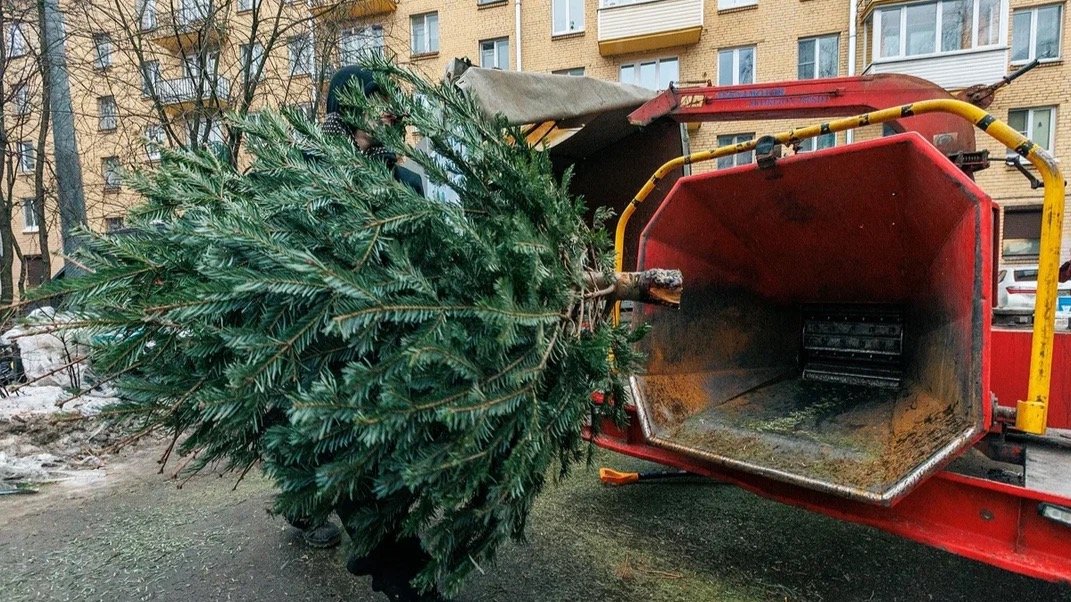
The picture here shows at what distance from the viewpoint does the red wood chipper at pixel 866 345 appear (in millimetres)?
1834

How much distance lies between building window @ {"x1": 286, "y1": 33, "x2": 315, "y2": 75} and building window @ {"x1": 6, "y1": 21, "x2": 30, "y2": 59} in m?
2.88

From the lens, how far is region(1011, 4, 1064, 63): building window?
14211 mm

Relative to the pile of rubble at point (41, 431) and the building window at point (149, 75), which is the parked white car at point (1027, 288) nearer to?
the pile of rubble at point (41, 431)

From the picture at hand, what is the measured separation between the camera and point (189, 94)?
7.53 meters

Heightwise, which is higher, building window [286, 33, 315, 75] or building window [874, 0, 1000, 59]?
building window [874, 0, 1000, 59]

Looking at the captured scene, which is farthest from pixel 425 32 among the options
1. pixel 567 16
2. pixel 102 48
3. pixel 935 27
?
pixel 935 27

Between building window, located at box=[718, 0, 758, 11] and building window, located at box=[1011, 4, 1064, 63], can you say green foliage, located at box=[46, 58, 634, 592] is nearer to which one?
building window, located at box=[718, 0, 758, 11]

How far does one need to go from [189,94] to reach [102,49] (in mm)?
1238

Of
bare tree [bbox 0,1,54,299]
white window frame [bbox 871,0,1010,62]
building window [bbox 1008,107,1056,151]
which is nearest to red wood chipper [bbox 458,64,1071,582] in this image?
bare tree [bbox 0,1,54,299]

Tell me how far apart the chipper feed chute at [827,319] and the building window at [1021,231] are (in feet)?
45.9

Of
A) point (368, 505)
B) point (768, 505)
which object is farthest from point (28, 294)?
point (768, 505)

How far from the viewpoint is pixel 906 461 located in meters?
1.98

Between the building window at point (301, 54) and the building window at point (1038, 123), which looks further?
the building window at point (1038, 123)

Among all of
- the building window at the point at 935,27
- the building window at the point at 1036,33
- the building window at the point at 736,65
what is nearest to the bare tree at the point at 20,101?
the building window at the point at 736,65
